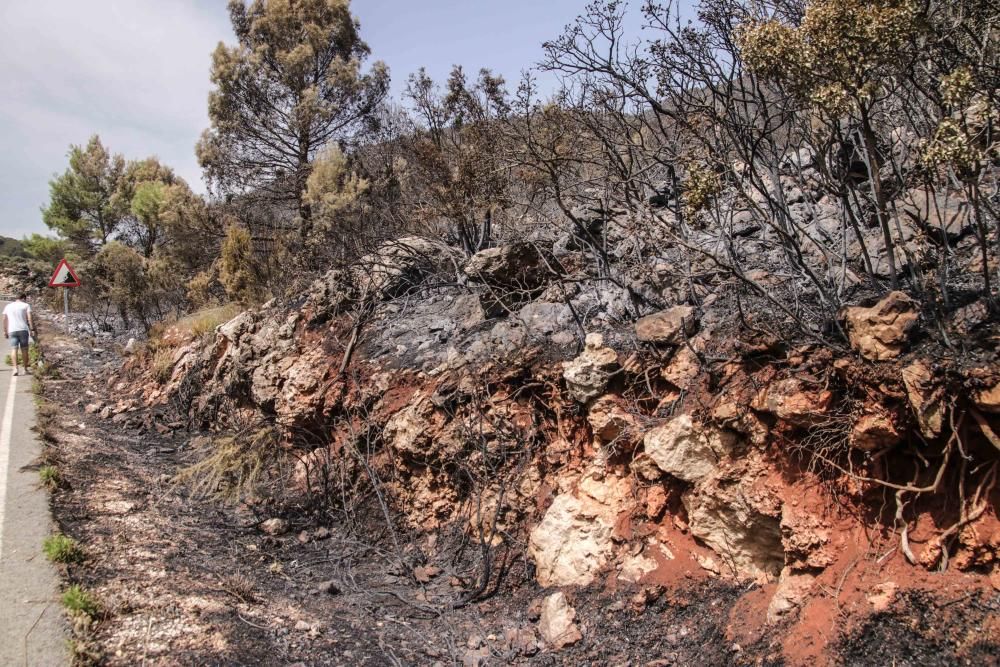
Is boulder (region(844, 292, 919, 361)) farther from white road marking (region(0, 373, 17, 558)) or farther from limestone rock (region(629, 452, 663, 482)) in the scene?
white road marking (region(0, 373, 17, 558))

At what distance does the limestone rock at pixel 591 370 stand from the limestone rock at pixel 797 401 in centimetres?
152

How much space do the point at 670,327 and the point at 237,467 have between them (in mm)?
5907

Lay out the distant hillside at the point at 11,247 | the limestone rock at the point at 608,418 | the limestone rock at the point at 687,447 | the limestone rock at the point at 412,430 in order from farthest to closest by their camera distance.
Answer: the distant hillside at the point at 11,247
the limestone rock at the point at 412,430
the limestone rock at the point at 608,418
the limestone rock at the point at 687,447

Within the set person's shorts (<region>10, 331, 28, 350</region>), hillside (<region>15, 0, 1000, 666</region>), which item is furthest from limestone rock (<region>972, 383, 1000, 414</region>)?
person's shorts (<region>10, 331, 28, 350</region>)

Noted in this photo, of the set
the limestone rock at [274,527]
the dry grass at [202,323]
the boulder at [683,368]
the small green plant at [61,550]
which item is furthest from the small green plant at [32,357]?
the boulder at [683,368]

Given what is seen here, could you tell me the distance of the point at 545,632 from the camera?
16.3 ft

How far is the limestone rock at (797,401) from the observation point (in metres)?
4.16

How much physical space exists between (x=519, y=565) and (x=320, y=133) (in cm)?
1435

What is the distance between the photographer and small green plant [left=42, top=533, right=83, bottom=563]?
5.03 m

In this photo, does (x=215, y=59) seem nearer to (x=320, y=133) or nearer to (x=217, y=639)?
(x=320, y=133)

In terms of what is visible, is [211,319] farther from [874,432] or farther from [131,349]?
[874,432]

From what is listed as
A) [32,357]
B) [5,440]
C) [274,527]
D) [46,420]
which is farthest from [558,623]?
[32,357]

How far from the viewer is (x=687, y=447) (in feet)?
16.1

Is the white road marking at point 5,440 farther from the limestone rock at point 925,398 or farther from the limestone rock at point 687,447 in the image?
the limestone rock at point 925,398
